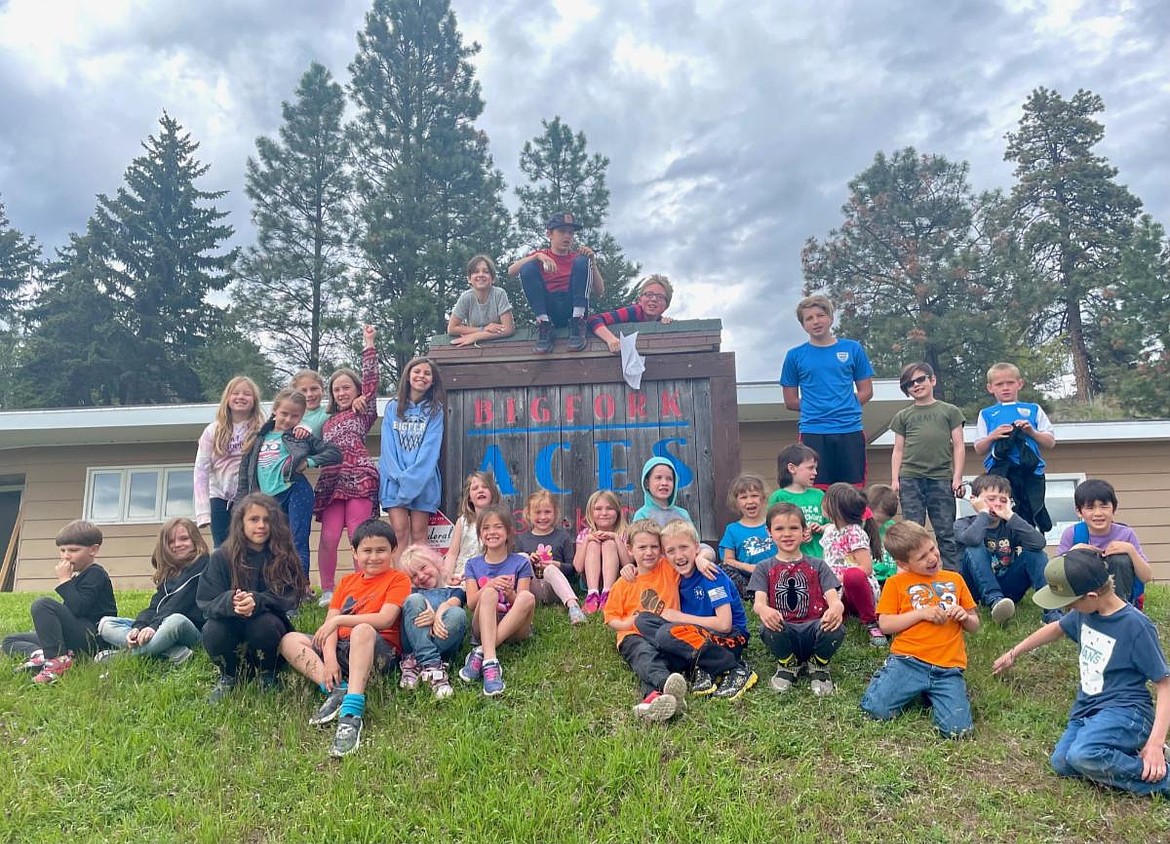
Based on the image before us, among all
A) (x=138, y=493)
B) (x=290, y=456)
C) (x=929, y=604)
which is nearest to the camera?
(x=929, y=604)

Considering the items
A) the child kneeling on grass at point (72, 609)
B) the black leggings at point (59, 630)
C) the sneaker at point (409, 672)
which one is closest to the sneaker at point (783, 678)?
the sneaker at point (409, 672)

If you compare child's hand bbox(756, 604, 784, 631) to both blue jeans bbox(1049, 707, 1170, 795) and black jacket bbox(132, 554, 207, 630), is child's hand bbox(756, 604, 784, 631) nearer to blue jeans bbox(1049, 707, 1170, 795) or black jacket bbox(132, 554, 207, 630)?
blue jeans bbox(1049, 707, 1170, 795)

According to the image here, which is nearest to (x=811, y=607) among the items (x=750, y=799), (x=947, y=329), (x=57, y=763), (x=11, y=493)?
(x=750, y=799)

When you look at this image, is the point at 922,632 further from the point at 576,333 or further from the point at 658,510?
the point at 576,333

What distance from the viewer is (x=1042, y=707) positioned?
3.65 m

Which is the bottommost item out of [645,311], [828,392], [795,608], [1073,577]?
[795,608]

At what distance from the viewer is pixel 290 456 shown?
540cm

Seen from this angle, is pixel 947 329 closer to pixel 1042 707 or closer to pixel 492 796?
pixel 1042 707

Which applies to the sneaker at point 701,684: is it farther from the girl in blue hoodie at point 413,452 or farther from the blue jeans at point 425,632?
the girl in blue hoodie at point 413,452

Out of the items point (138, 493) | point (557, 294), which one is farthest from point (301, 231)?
point (557, 294)

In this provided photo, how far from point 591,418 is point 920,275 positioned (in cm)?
2287

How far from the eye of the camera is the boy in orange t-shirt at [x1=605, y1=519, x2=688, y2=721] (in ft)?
12.6

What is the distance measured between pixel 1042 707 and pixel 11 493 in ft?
47.4

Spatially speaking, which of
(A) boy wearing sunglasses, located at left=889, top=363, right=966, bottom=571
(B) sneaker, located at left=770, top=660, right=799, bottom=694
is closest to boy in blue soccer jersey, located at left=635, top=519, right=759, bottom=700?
(B) sneaker, located at left=770, top=660, right=799, bottom=694
